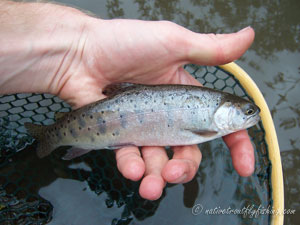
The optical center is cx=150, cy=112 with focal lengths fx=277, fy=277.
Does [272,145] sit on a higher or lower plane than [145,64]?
lower

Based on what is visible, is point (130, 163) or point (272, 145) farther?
point (272, 145)

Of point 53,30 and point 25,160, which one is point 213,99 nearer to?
A: point 53,30

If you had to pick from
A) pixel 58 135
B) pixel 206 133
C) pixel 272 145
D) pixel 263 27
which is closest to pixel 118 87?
pixel 58 135

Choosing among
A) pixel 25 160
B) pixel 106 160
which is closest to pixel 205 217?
pixel 106 160

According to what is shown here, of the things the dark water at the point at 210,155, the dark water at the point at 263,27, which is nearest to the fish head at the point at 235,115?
the dark water at the point at 210,155

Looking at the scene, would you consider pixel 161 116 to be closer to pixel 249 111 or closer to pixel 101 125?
pixel 101 125

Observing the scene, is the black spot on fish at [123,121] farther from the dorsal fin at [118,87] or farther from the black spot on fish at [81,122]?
the black spot on fish at [81,122]
